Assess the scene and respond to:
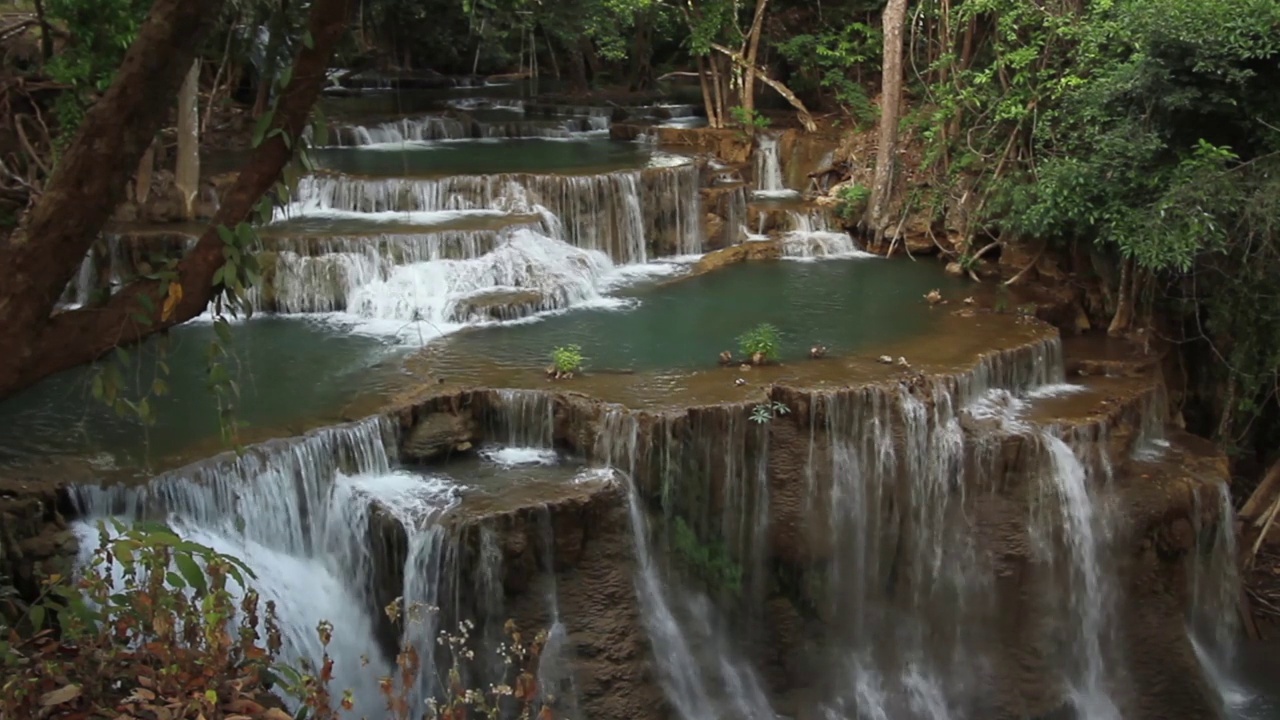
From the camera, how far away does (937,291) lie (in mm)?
11742

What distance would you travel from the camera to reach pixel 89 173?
3639mm

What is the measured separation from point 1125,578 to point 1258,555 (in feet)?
7.02

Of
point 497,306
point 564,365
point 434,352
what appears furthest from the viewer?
point 497,306

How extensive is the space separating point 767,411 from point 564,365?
5.56 feet

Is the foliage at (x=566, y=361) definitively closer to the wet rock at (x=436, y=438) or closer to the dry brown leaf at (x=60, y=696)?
the wet rock at (x=436, y=438)

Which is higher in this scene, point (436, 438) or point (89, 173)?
point (89, 173)

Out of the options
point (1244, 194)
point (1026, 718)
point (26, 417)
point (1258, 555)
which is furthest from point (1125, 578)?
point (26, 417)

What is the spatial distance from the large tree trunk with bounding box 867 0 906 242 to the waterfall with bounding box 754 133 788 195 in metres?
2.44

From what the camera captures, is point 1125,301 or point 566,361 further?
point 1125,301

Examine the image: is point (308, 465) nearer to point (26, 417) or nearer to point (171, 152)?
point (26, 417)

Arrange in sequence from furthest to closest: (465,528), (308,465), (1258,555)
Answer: (1258,555) < (308,465) < (465,528)

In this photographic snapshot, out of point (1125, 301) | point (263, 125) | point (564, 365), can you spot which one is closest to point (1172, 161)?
point (1125, 301)

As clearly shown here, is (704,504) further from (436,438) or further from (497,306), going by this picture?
(497,306)

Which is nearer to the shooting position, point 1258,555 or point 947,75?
point 1258,555
